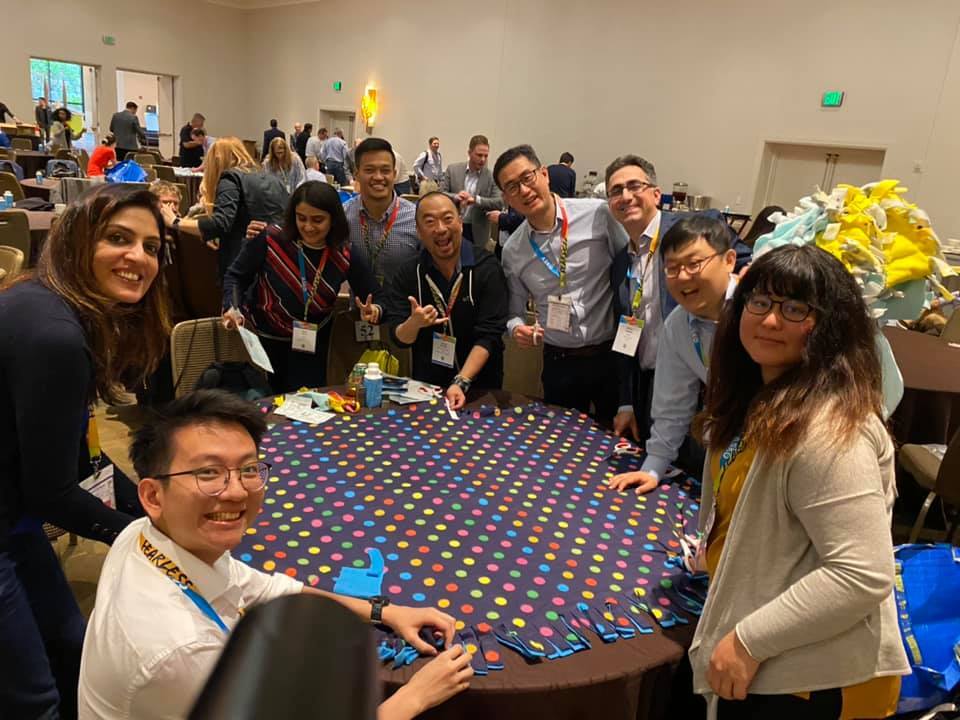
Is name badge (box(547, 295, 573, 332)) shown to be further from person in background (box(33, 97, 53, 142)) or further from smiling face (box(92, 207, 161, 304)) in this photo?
person in background (box(33, 97, 53, 142))

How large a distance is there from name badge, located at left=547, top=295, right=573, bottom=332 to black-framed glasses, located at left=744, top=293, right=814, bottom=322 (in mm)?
1387

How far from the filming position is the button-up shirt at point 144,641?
946 millimetres

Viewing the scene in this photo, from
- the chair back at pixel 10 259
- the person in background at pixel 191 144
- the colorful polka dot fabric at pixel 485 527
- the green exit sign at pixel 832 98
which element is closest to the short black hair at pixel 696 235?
the colorful polka dot fabric at pixel 485 527

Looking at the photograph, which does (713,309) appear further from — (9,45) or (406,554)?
(9,45)

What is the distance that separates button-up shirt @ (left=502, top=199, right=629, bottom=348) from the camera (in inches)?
106

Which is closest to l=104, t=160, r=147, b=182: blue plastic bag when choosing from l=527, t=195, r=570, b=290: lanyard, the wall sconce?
l=527, t=195, r=570, b=290: lanyard

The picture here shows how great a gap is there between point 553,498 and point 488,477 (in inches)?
8.3

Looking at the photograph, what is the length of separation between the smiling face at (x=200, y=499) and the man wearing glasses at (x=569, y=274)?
5.26 feet

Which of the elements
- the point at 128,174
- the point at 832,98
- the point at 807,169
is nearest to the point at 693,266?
the point at 128,174

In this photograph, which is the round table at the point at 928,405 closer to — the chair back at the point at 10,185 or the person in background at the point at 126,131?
the chair back at the point at 10,185

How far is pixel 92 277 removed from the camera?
1.40 meters

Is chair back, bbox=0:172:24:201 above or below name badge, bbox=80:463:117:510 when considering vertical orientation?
above

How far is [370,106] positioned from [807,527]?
1484 cm

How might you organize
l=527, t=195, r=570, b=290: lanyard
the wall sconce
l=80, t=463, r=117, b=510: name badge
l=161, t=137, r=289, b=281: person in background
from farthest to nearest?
1. the wall sconce
2. l=161, t=137, r=289, b=281: person in background
3. l=527, t=195, r=570, b=290: lanyard
4. l=80, t=463, r=117, b=510: name badge
